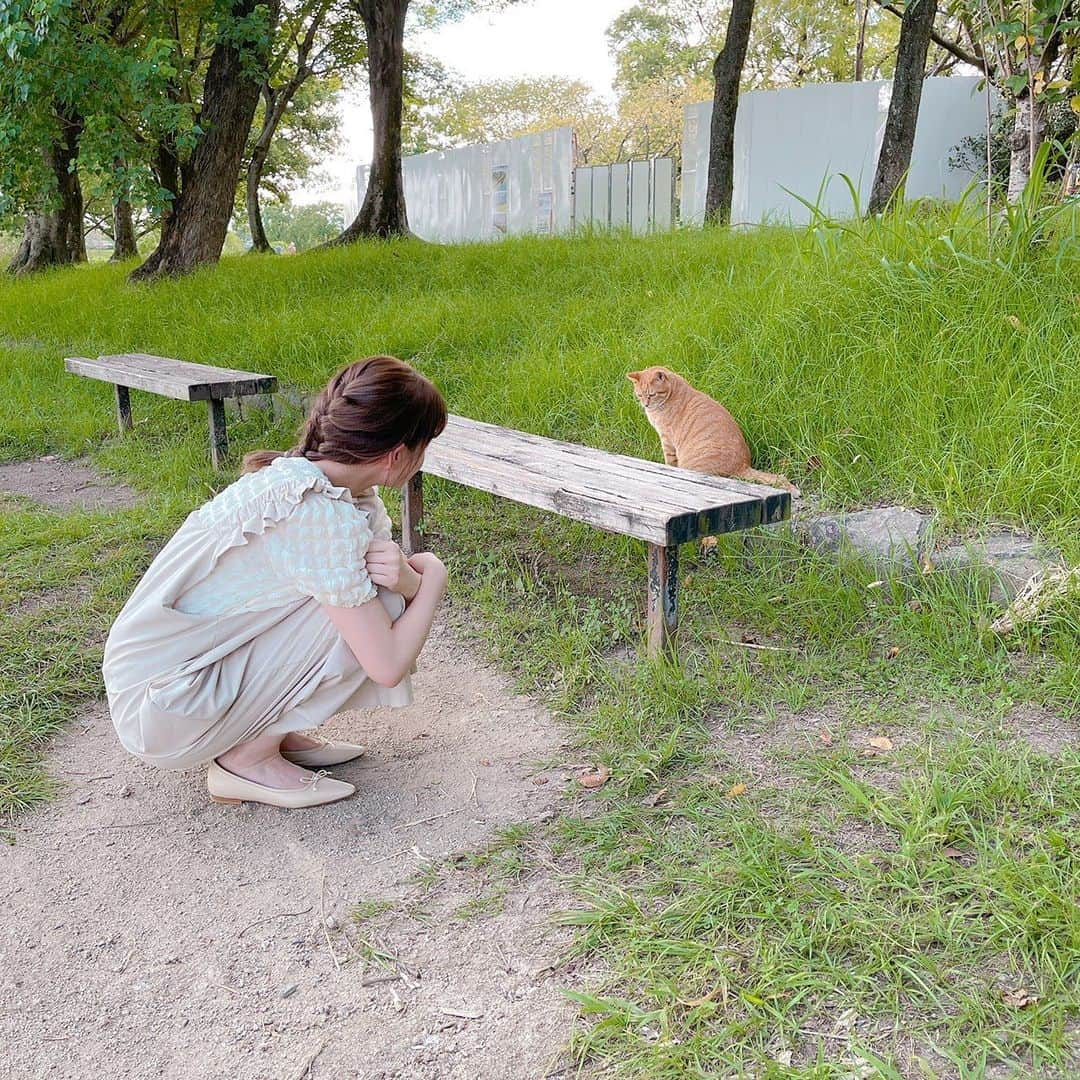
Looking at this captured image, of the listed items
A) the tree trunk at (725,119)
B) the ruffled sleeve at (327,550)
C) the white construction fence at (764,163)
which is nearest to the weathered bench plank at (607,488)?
the ruffled sleeve at (327,550)

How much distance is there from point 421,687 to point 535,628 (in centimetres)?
48

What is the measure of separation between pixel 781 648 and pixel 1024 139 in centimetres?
286

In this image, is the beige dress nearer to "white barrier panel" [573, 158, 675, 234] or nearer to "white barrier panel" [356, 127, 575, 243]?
"white barrier panel" [573, 158, 675, 234]

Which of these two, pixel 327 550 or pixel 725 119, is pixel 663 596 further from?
pixel 725 119

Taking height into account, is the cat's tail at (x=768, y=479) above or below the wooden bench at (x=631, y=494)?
below

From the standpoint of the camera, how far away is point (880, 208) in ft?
22.9

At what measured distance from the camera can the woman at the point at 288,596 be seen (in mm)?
2297

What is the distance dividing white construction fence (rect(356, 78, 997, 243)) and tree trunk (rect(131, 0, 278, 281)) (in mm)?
3090

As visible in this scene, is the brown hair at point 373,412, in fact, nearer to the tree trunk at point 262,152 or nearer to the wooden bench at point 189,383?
the wooden bench at point 189,383

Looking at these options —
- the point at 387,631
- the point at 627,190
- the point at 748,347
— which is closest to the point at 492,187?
the point at 627,190

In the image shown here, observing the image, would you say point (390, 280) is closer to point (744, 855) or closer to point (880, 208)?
point (880, 208)

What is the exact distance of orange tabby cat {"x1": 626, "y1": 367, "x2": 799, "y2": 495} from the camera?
147 inches

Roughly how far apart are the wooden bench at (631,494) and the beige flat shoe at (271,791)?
1.06 m

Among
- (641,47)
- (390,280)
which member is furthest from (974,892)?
(641,47)
